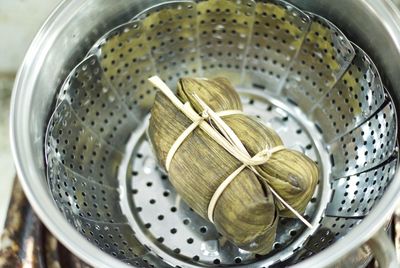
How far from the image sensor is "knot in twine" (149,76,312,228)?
0.74m

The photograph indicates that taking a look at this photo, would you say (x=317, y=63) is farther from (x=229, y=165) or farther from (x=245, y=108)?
(x=229, y=165)

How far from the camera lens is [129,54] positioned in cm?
88

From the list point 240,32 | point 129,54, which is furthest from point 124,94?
point 240,32

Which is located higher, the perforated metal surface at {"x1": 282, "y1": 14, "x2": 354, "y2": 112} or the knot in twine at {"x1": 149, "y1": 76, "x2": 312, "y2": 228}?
the perforated metal surface at {"x1": 282, "y1": 14, "x2": 354, "y2": 112}

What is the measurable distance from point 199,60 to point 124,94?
126mm

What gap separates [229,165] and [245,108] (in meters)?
0.20

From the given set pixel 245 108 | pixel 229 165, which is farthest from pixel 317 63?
pixel 229 165

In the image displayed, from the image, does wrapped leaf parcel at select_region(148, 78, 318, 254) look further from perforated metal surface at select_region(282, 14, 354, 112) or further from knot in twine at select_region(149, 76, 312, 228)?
perforated metal surface at select_region(282, 14, 354, 112)

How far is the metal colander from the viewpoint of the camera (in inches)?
31.4

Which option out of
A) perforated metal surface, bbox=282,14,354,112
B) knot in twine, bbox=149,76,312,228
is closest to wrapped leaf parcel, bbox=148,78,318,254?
knot in twine, bbox=149,76,312,228

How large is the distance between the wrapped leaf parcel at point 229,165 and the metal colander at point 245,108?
0.22 feet

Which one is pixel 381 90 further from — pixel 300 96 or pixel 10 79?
pixel 10 79

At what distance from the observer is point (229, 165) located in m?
0.75

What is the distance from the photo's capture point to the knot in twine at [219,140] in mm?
743
